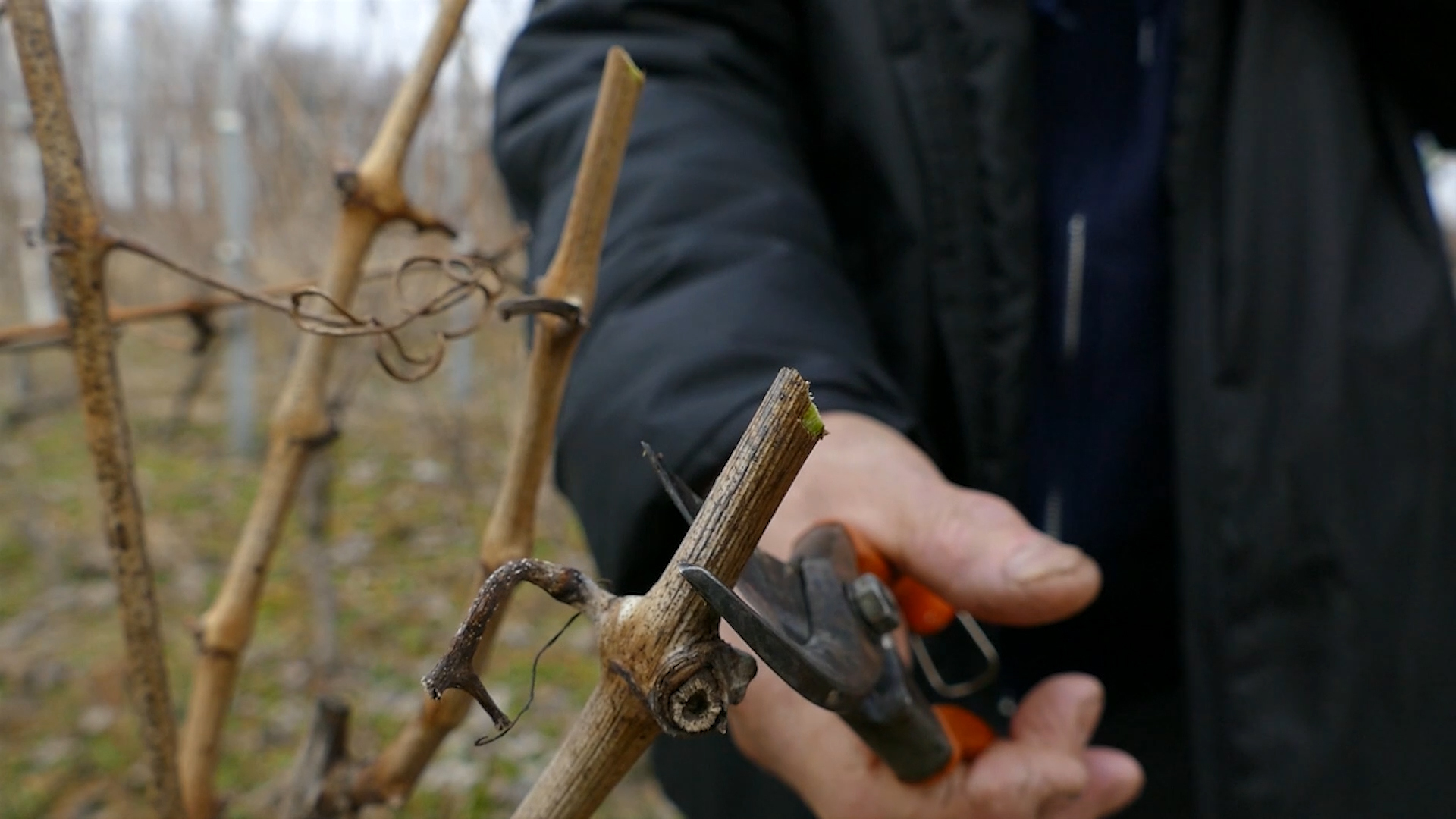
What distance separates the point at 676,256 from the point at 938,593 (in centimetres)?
51

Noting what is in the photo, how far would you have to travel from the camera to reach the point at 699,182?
47.8 inches

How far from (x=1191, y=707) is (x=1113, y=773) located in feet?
1.60

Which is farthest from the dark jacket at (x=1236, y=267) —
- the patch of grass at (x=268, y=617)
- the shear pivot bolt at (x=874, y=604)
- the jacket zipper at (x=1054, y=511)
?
the patch of grass at (x=268, y=617)

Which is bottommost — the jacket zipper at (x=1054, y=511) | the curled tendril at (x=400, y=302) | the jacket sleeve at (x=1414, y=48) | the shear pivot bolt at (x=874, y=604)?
the jacket zipper at (x=1054, y=511)

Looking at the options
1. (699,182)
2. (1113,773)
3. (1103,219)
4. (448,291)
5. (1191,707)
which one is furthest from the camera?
(1103,219)

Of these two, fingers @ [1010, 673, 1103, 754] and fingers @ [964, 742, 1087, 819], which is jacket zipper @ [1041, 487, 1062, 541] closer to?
fingers @ [1010, 673, 1103, 754]

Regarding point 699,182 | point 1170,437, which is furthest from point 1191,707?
point 699,182

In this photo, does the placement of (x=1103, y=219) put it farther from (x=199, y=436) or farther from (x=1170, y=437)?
(x=199, y=436)

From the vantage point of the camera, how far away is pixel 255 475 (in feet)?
18.9

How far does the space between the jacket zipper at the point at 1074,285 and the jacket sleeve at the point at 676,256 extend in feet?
1.46

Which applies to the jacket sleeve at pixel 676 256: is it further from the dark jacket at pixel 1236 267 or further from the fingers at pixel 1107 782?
the fingers at pixel 1107 782

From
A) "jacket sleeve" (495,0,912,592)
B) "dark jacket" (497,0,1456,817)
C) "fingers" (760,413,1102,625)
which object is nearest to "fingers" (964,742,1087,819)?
"fingers" (760,413,1102,625)

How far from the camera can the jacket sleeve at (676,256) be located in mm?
1033

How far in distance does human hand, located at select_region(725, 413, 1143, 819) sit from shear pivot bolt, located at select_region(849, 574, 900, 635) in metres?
0.17
